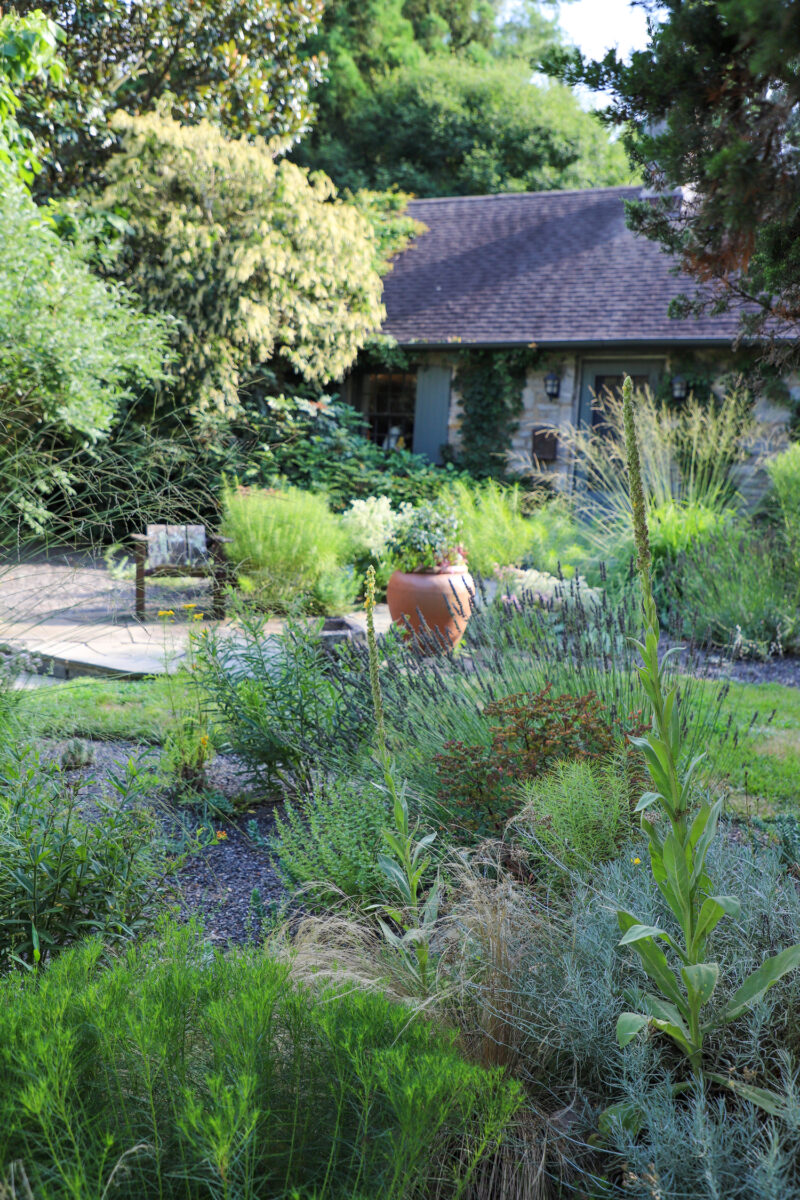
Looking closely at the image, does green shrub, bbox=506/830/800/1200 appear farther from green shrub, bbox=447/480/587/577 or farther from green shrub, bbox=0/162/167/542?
green shrub, bbox=447/480/587/577

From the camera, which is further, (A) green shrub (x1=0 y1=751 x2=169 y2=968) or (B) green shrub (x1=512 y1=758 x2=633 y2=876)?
(B) green shrub (x1=512 y1=758 x2=633 y2=876)

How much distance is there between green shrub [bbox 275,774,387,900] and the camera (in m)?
2.55

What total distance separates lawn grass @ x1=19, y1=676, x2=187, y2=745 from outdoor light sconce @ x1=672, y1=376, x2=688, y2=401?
944 centimetres

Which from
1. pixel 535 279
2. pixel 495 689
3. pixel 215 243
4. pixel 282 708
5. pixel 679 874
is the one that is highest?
pixel 535 279

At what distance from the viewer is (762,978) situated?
155cm

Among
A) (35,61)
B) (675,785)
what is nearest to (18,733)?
(675,785)

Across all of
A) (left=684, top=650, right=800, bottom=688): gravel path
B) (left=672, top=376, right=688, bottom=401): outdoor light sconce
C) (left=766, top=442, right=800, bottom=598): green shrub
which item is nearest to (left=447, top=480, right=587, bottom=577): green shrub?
(left=766, top=442, right=800, bottom=598): green shrub

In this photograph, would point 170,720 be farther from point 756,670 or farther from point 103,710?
point 756,670

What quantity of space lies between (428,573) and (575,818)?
4.26m

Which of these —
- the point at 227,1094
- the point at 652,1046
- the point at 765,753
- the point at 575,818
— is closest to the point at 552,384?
the point at 765,753

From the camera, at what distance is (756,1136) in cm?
147

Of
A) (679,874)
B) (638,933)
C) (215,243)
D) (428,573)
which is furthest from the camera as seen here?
(215,243)

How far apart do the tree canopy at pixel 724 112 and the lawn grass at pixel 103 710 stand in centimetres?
272

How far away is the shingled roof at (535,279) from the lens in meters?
12.9
